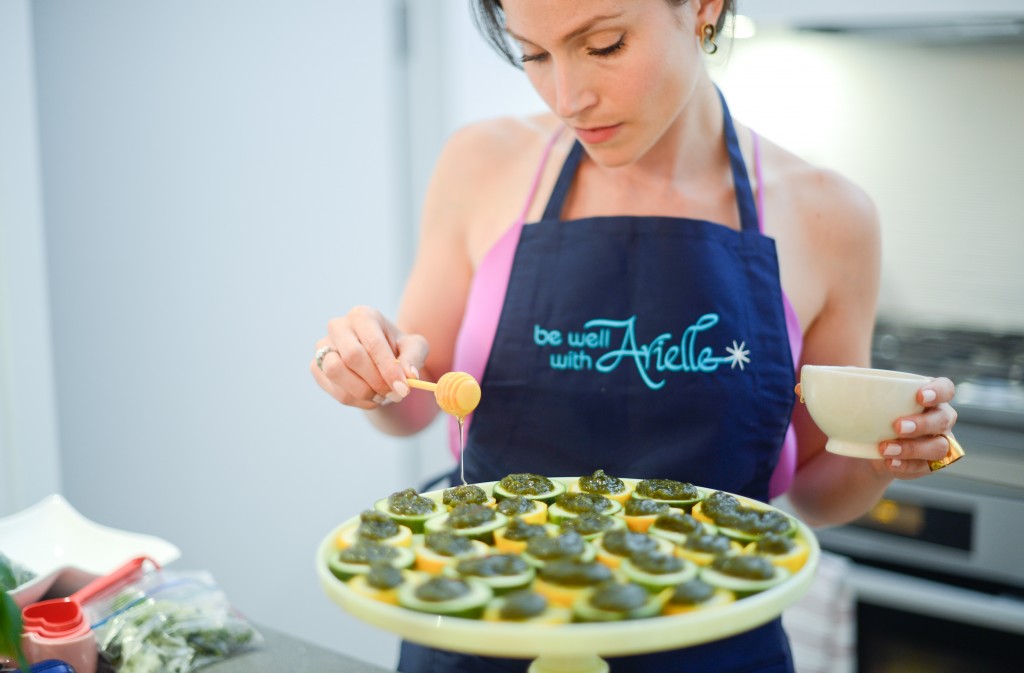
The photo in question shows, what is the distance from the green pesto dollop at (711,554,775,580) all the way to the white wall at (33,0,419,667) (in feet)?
6.41

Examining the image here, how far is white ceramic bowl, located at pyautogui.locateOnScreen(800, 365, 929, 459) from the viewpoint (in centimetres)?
107

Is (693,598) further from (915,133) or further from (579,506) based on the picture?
(915,133)

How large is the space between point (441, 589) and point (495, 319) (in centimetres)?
71

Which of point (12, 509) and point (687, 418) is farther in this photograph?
point (12, 509)

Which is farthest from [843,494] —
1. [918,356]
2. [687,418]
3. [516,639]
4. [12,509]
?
[12,509]

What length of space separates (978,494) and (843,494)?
3.22ft

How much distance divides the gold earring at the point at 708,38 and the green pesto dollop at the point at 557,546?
0.77m

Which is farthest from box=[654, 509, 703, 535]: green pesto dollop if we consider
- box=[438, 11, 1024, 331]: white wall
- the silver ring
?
box=[438, 11, 1024, 331]: white wall

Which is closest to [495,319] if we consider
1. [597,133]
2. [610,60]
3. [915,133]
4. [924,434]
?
[597,133]

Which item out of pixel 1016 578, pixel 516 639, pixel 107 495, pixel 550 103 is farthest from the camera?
pixel 107 495

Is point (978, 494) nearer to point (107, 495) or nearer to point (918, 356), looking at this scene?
point (918, 356)

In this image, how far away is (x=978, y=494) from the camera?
7.45 feet

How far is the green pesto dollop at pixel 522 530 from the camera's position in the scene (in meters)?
1.00

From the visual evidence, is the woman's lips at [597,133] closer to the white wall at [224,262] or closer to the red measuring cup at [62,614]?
the red measuring cup at [62,614]
